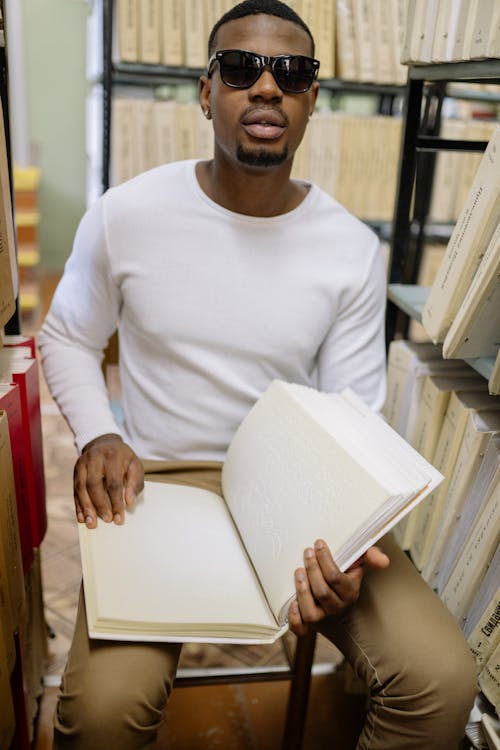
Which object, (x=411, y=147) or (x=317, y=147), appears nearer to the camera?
(x=411, y=147)

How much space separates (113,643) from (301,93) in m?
0.88

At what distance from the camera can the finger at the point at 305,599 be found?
0.85 metres

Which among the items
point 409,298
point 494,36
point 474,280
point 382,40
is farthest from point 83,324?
point 382,40

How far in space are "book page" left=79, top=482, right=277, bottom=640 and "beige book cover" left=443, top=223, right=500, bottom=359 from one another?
0.42m

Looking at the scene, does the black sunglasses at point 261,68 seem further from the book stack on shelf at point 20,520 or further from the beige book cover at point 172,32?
the beige book cover at point 172,32

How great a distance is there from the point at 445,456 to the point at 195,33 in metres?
1.88

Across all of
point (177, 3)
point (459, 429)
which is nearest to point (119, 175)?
point (177, 3)

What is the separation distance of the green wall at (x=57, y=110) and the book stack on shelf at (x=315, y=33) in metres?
1.75

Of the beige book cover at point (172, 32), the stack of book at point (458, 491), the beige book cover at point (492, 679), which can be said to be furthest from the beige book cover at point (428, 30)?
the beige book cover at point (172, 32)

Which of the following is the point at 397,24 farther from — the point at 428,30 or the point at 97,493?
the point at 97,493

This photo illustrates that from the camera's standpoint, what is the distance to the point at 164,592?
2.92 ft

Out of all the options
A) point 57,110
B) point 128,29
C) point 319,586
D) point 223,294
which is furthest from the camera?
point 57,110

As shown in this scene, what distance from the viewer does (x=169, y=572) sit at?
93cm

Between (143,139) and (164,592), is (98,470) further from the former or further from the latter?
(143,139)
